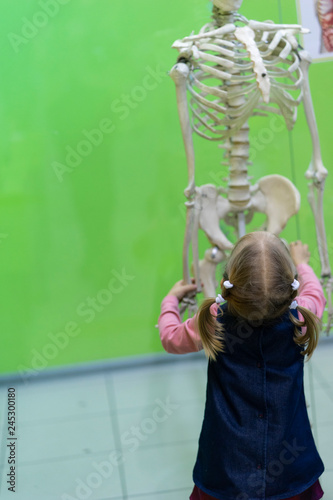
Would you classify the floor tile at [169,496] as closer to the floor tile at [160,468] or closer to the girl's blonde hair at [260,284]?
the floor tile at [160,468]

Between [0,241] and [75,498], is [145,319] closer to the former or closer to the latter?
[0,241]

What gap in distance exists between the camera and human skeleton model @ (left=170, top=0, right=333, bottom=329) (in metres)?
1.97

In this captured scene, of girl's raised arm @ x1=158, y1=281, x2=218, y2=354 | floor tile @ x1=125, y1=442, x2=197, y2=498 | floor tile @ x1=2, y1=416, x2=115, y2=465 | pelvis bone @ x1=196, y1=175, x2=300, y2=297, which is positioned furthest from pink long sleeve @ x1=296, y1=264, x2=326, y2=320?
floor tile @ x1=2, y1=416, x2=115, y2=465

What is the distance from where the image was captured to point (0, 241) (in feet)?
9.12

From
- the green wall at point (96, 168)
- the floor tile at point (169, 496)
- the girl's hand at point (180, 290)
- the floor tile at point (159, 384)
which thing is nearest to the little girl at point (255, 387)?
the girl's hand at point (180, 290)

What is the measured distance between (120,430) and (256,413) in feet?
3.91

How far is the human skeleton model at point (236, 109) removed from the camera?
6.45 ft

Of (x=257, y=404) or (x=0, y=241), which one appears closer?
(x=257, y=404)

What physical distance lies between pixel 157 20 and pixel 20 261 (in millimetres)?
1322

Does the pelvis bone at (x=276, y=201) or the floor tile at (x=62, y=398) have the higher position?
the pelvis bone at (x=276, y=201)

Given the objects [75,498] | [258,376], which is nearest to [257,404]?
[258,376]

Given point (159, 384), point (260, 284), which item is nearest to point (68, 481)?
point (159, 384)

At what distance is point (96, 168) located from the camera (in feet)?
9.23

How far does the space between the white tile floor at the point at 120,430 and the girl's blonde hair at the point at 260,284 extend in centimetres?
90
